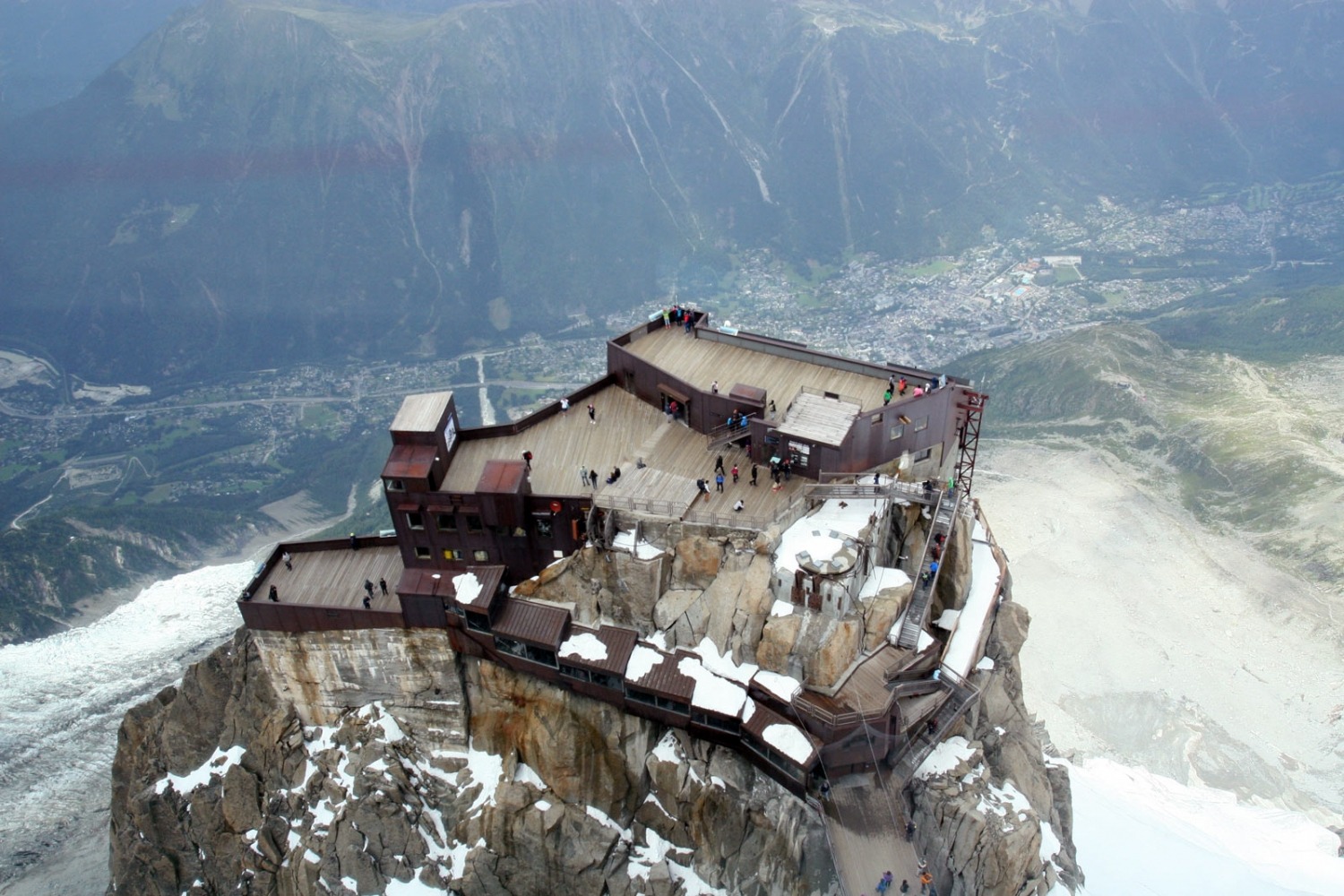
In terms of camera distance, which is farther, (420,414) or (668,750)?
(420,414)

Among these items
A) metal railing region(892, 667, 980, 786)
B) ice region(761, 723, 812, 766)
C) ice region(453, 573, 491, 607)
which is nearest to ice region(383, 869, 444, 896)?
ice region(453, 573, 491, 607)

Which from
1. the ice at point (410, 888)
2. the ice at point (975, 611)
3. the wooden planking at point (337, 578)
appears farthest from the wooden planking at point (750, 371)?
the ice at point (410, 888)

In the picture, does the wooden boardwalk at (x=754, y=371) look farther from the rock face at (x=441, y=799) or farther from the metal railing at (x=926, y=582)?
the rock face at (x=441, y=799)

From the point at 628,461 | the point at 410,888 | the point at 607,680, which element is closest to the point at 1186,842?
the point at 607,680

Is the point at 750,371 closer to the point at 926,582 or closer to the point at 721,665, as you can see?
the point at 926,582

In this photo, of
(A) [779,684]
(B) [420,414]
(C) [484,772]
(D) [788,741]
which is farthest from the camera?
(B) [420,414]

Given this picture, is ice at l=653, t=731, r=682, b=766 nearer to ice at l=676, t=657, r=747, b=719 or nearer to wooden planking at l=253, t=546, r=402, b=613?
ice at l=676, t=657, r=747, b=719

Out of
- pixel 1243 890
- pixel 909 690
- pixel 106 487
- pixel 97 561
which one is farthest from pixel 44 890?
pixel 106 487
